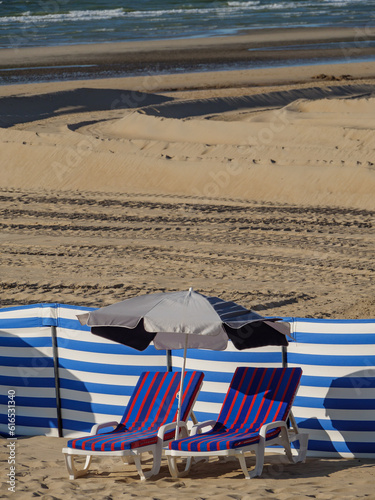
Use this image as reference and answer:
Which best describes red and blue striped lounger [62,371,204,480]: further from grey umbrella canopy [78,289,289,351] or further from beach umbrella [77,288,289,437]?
grey umbrella canopy [78,289,289,351]

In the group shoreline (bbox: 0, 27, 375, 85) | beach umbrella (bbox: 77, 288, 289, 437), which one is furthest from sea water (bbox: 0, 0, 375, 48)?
beach umbrella (bbox: 77, 288, 289, 437)

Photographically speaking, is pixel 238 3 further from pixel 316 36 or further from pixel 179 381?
pixel 179 381

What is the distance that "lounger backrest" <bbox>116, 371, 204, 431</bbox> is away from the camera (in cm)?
693

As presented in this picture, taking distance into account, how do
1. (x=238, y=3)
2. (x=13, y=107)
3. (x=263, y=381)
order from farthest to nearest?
1. (x=238, y=3)
2. (x=13, y=107)
3. (x=263, y=381)

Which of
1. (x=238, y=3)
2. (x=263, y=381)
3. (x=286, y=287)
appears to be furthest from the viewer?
(x=238, y=3)

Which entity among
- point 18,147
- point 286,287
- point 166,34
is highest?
point 166,34

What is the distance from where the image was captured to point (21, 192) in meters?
18.9

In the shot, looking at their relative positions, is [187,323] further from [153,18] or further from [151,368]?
[153,18]

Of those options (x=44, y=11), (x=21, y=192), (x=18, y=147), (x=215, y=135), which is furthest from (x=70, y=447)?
(x=44, y=11)

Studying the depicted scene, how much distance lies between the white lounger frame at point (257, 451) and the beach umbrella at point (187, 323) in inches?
17.0

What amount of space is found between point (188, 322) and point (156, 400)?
45.2 inches

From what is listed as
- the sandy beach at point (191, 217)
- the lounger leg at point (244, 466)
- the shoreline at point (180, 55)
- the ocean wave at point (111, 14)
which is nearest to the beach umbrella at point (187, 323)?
the lounger leg at point (244, 466)

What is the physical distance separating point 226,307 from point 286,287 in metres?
5.18

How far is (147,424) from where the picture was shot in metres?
6.93
